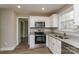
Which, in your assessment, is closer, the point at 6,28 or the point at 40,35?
the point at 6,28

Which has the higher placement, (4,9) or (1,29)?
(4,9)

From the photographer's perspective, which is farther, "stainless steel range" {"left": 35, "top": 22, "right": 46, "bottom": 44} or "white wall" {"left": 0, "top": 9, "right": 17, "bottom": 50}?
"stainless steel range" {"left": 35, "top": 22, "right": 46, "bottom": 44}

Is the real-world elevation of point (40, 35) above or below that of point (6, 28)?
below

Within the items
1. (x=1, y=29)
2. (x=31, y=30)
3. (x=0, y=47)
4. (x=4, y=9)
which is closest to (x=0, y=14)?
(x=4, y=9)

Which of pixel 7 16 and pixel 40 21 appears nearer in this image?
pixel 7 16

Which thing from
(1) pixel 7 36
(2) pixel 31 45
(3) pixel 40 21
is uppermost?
(3) pixel 40 21

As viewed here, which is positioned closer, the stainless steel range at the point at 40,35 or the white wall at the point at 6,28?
the white wall at the point at 6,28

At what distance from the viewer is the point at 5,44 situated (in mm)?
6254
